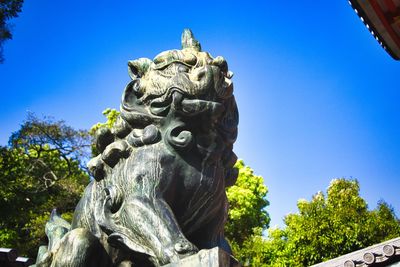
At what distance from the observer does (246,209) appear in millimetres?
25641

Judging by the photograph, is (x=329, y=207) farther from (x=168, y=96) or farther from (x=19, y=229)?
(x=168, y=96)

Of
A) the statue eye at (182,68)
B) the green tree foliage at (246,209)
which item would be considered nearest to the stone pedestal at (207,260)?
the statue eye at (182,68)

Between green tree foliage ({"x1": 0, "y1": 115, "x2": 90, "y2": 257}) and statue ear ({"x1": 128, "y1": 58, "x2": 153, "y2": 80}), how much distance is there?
51.1 feet

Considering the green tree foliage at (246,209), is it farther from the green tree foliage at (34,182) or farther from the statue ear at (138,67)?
the statue ear at (138,67)

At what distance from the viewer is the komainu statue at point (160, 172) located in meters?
3.22

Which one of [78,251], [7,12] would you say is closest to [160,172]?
[78,251]

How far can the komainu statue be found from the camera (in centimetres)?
322

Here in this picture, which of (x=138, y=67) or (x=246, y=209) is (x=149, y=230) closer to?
(x=138, y=67)

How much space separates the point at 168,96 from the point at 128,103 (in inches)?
14.5

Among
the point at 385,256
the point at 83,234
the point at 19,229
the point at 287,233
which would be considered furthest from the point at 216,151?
the point at 19,229

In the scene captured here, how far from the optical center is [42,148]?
22.2 metres

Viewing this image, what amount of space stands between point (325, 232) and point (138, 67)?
16.9 metres

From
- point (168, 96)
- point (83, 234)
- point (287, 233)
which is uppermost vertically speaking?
point (287, 233)

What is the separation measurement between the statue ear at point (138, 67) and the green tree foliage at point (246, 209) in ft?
64.8
